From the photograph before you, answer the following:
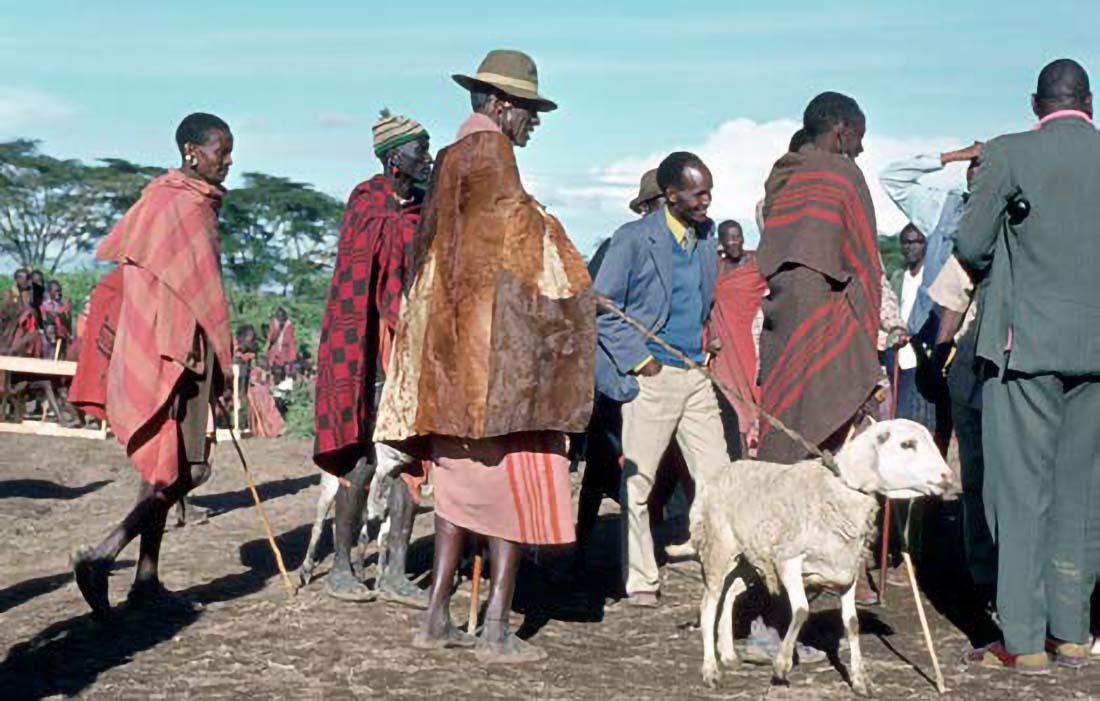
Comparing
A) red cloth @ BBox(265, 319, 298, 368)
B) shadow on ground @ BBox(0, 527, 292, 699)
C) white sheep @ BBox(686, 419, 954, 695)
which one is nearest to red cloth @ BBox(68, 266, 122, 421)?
shadow on ground @ BBox(0, 527, 292, 699)

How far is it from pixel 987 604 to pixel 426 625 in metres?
3.12

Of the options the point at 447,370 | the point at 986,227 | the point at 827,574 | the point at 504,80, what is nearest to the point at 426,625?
the point at 447,370

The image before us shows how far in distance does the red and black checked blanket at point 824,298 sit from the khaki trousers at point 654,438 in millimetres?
1203

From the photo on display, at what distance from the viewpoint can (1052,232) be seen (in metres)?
6.44

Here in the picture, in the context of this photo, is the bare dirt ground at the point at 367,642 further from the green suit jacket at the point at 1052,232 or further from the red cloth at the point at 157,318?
the green suit jacket at the point at 1052,232

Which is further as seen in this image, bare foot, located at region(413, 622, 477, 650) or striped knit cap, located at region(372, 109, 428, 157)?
striped knit cap, located at region(372, 109, 428, 157)

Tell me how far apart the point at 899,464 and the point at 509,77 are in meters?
2.42

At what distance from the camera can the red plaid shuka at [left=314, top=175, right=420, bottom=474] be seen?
814 cm

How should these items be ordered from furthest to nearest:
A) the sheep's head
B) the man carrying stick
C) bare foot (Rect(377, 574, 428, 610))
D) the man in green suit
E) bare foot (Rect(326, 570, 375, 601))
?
bare foot (Rect(326, 570, 375, 601)) < bare foot (Rect(377, 574, 428, 610)) < the man carrying stick < the man in green suit < the sheep's head

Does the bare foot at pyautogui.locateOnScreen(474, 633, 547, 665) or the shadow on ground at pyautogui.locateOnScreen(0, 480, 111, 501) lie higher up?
the bare foot at pyautogui.locateOnScreen(474, 633, 547, 665)

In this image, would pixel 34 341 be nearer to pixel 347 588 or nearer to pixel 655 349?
pixel 347 588

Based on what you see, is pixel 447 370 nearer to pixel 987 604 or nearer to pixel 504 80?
pixel 504 80

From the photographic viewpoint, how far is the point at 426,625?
6.94 metres

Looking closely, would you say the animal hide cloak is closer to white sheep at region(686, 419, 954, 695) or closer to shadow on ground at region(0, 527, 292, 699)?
white sheep at region(686, 419, 954, 695)
